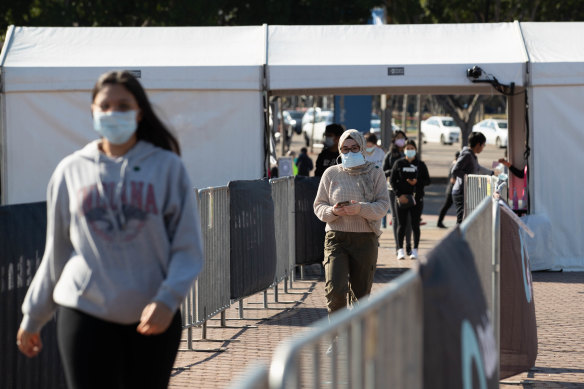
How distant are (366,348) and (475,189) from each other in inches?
422

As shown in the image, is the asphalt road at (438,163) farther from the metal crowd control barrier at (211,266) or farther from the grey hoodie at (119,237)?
the grey hoodie at (119,237)

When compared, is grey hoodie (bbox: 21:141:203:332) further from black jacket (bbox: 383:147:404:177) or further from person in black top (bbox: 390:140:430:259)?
black jacket (bbox: 383:147:404:177)

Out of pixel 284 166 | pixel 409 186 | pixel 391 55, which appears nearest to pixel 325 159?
pixel 409 186

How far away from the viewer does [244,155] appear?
1374cm

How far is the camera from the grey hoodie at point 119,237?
11.6 ft

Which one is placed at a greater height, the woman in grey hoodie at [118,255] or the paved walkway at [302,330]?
the woman in grey hoodie at [118,255]

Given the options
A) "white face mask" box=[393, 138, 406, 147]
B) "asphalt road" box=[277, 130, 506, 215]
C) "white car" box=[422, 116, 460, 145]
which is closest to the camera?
"white face mask" box=[393, 138, 406, 147]

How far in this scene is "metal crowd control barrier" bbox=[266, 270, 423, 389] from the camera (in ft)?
7.59

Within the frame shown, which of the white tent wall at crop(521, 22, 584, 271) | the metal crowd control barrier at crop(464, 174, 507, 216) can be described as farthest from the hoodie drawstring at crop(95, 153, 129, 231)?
the white tent wall at crop(521, 22, 584, 271)

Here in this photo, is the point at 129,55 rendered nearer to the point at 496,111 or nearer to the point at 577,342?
the point at 577,342

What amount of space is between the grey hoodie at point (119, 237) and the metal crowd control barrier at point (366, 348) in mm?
856

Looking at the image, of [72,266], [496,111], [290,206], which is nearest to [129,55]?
[290,206]

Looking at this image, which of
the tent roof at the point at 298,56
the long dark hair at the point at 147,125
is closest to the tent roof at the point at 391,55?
the tent roof at the point at 298,56

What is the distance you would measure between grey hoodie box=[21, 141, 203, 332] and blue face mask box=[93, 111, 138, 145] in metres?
0.07
